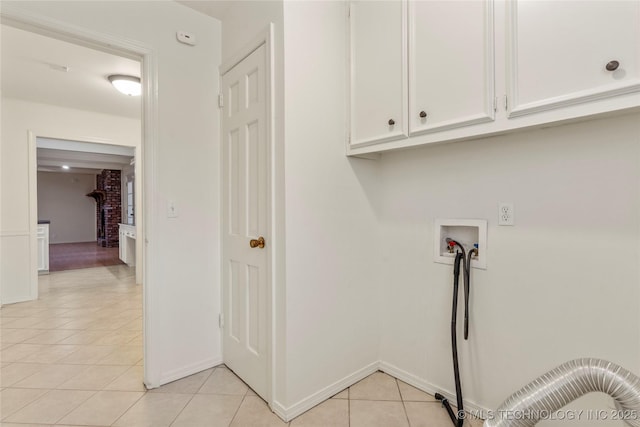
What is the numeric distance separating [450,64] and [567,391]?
132cm

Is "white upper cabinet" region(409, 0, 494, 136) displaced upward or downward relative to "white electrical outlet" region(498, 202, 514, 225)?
upward

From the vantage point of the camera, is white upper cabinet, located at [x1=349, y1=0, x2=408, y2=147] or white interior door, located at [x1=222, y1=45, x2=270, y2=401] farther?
white interior door, located at [x1=222, y1=45, x2=270, y2=401]

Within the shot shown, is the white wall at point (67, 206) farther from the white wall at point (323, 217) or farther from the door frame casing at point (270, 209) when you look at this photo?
the white wall at point (323, 217)

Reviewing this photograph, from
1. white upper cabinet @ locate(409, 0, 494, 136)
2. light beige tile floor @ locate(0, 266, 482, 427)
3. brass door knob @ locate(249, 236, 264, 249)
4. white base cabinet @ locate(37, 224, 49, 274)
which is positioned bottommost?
light beige tile floor @ locate(0, 266, 482, 427)

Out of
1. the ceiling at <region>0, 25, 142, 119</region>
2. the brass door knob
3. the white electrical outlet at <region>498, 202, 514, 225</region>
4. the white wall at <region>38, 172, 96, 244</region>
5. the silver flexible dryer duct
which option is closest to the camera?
the silver flexible dryer duct

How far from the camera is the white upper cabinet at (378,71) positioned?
1.58 metres

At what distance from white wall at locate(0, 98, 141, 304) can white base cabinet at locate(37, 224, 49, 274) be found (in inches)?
60.3

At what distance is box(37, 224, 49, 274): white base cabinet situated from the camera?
16.5 feet

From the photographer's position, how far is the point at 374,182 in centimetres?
203

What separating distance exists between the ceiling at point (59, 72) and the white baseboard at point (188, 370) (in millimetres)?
2362

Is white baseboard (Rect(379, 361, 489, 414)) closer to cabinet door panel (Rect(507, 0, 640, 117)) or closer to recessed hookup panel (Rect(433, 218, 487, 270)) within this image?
recessed hookup panel (Rect(433, 218, 487, 270))

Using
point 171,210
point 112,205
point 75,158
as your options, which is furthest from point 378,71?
point 112,205

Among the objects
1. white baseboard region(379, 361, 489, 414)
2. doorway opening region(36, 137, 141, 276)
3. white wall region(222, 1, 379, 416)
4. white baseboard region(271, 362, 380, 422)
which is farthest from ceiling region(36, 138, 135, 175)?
white baseboard region(379, 361, 489, 414)

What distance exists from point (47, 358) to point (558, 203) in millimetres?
3448
